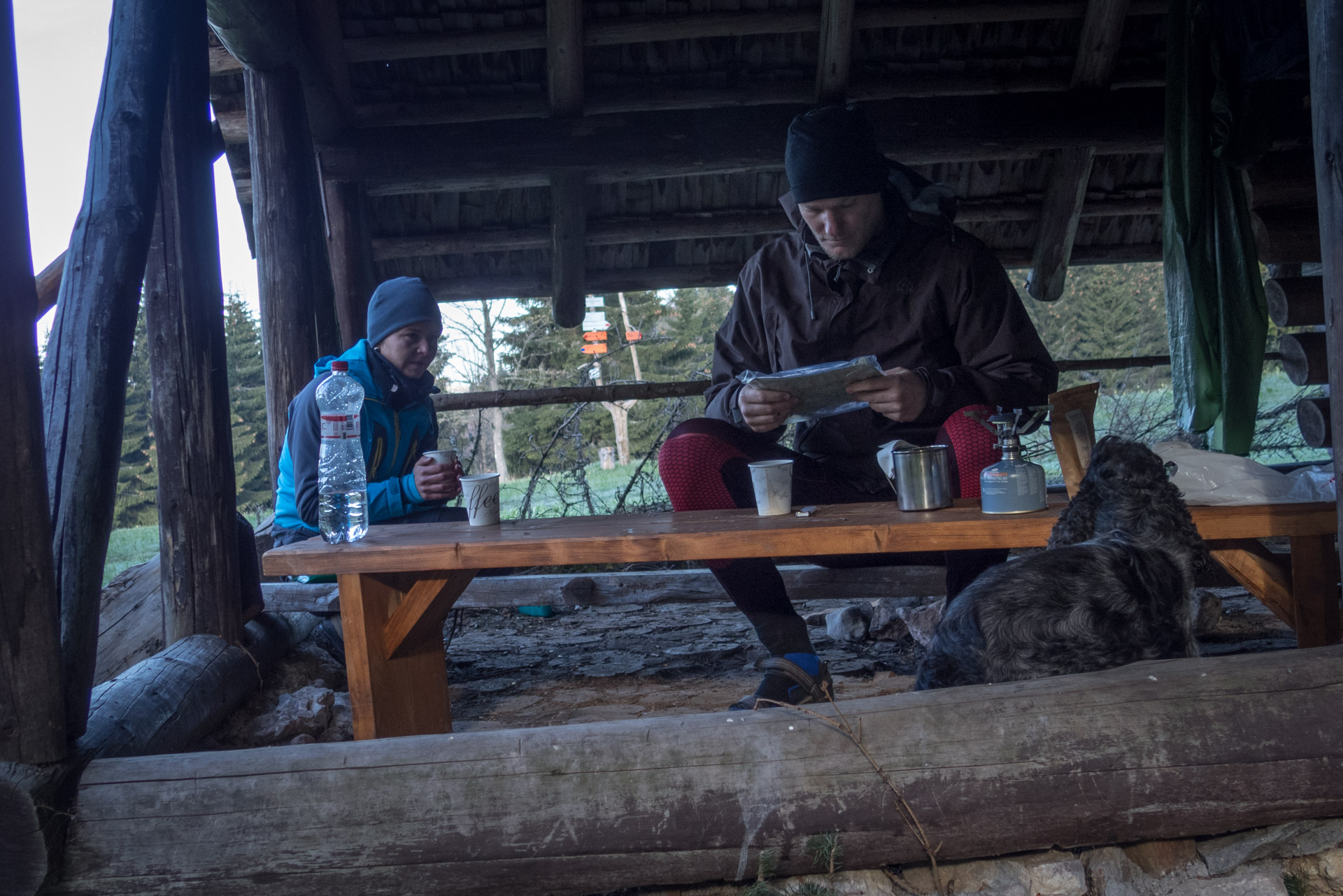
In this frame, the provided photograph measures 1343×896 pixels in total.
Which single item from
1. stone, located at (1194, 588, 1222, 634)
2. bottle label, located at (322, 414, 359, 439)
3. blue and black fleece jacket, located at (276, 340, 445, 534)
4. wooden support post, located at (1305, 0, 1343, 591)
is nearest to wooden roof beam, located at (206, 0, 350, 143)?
blue and black fleece jacket, located at (276, 340, 445, 534)

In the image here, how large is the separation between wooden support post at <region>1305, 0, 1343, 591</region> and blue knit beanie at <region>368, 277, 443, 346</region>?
2923 millimetres

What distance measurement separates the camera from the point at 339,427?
3023 millimetres

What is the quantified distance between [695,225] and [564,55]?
1.50 metres

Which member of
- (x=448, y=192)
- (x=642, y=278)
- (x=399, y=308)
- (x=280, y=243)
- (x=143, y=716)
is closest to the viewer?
(x=143, y=716)

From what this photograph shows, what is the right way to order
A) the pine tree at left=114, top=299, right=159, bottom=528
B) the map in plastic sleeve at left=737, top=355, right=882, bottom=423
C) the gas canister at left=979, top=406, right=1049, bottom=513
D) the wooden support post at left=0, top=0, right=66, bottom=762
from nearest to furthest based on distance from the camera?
the wooden support post at left=0, top=0, right=66, bottom=762, the gas canister at left=979, top=406, right=1049, bottom=513, the map in plastic sleeve at left=737, top=355, right=882, bottom=423, the pine tree at left=114, top=299, right=159, bottom=528

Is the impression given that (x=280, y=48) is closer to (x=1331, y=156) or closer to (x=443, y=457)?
(x=443, y=457)

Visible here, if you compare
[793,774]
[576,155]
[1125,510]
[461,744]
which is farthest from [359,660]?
[576,155]

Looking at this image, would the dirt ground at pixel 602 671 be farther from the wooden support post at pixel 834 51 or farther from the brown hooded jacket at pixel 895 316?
the wooden support post at pixel 834 51

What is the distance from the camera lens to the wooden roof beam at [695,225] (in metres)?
6.06

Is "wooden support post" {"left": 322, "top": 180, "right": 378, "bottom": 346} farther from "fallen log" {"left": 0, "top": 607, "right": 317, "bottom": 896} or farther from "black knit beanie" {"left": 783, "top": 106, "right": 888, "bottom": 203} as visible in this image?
"black knit beanie" {"left": 783, "top": 106, "right": 888, "bottom": 203}

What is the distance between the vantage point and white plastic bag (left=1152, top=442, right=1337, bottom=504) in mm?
2465

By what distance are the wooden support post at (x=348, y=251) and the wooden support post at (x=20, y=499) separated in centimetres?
338

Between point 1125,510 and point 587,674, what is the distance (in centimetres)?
266

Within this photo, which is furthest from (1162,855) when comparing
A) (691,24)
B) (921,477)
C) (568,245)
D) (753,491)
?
(568,245)
